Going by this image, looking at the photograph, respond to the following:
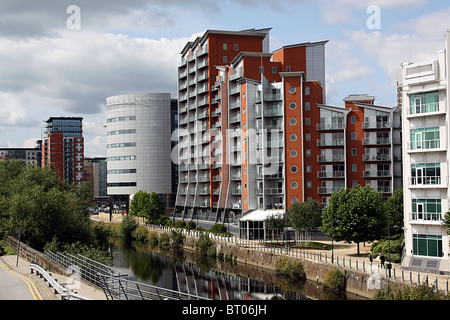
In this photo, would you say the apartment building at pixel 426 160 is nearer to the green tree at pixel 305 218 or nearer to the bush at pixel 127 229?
the green tree at pixel 305 218

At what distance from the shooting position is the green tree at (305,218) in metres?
64.1

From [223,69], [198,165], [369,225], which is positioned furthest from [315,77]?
[369,225]

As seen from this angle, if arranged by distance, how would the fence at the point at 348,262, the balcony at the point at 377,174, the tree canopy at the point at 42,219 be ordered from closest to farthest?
the fence at the point at 348,262
the tree canopy at the point at 42,219
the balcony at the point at 377,174

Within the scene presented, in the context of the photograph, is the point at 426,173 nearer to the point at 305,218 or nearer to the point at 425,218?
the point at 425,218

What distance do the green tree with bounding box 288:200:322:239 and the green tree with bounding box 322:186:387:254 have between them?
1024cm

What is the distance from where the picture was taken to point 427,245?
41.1 m

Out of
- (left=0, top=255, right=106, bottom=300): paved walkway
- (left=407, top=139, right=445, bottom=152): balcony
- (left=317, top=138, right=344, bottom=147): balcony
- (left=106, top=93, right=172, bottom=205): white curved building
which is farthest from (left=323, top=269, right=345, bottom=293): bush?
(left=106, top=93, right=172, bottom=205): white curved building

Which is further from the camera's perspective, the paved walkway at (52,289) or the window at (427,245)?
the window at (427,245)

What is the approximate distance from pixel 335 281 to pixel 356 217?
10481 millimetres

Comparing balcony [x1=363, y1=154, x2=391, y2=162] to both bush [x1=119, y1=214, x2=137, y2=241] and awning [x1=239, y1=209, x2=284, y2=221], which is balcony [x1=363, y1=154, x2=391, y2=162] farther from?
bush [x1=119, y1=214, x2=137, y2=241]

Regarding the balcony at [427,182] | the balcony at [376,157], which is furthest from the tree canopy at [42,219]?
the balcony at [376,157]

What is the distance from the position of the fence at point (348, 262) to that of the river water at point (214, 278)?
107 inches

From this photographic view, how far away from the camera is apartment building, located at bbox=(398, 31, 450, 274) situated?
133 feet
